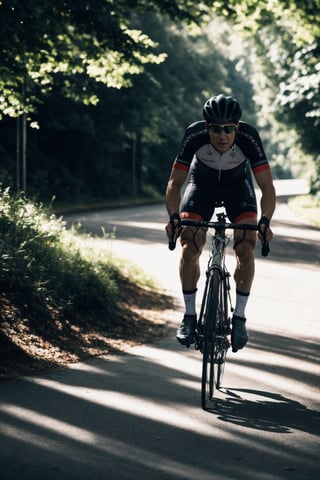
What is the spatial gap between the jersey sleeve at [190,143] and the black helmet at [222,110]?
0.23m

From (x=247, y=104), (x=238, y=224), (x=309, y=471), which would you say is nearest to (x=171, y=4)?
(x=238, y=224)

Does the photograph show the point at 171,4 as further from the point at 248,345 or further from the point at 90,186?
the point at 90,186

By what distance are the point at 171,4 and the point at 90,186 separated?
23.8 m

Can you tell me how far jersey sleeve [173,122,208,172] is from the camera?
6.59 metres

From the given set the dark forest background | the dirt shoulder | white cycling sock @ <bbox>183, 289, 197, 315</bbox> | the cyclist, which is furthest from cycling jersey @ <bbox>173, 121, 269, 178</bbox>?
the dark forest background

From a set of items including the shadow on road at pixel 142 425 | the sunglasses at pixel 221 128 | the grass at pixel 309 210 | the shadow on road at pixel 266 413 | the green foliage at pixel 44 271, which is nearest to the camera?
the shadow on road at pixel 142 425

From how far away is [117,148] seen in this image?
38.4 meters

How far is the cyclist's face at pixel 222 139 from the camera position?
255 inches

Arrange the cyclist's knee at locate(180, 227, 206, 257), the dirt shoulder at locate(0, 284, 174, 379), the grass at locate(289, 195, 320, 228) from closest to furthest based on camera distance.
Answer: the cyclist's knee at locate(180, 227, 206, 257) → the dirt shoulder at locate(0, 284, 174, 379) → the grass at locate(289, 195, 320, 228)

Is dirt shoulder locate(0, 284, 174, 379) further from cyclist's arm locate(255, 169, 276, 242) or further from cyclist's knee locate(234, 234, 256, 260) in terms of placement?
cyclist's arm locate(255, 169, 276, 242)

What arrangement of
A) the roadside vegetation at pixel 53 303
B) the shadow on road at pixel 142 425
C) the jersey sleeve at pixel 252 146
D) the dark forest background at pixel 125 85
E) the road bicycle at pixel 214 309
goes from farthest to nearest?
1. the dark forest background at pixel 125 85
2. the roadside vegetation at pixel 53 303
3. the jersey sleeve at pixel 252 146
4. the road bicycle at pixel 214 309
5. the shadow on road at pixel 142 425

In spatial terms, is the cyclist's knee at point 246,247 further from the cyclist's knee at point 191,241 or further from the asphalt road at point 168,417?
the asphalt road at point 168,417

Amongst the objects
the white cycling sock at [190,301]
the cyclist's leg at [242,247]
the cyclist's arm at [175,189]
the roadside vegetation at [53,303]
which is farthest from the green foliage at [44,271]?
the cyclist's leg at [242,247]

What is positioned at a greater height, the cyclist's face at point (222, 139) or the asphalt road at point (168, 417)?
the cyclist's face at point (222, 139)
